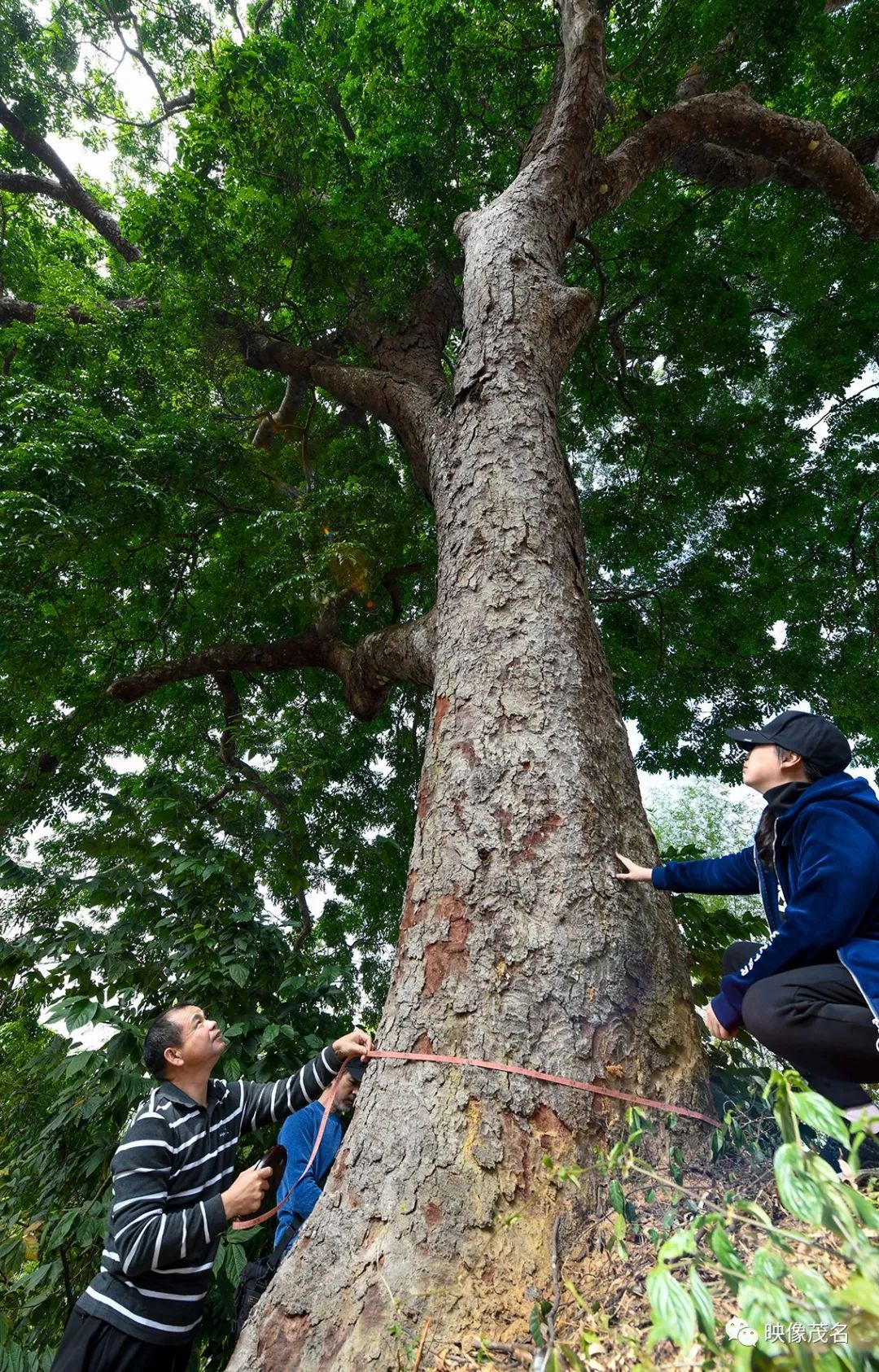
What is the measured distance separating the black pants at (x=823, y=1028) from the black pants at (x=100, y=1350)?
1834 mm

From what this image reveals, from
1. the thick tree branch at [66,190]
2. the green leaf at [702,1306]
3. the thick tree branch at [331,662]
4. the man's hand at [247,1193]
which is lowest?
the man's hand at [247,1193]

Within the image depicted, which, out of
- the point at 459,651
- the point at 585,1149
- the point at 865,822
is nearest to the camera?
the point at 585,1149

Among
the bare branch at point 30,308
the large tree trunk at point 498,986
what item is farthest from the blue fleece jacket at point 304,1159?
the bare branch at point 30,308

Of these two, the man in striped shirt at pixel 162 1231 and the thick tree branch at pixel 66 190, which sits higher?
the thick tree branch at pixel 66 190

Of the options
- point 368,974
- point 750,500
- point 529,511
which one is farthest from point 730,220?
point 368,974

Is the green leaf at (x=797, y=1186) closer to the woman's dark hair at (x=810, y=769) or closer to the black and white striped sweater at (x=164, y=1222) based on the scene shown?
the woman's dark hair at (x=810, y=769)

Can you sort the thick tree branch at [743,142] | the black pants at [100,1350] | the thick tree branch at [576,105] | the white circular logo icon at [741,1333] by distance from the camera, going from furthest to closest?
the thick tree branch at [743,142] → the thick tree branch at [576,105] → the black pants at [100,1350] → the white circular logo icon at [741,1333]

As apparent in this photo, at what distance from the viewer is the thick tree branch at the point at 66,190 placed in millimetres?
8641

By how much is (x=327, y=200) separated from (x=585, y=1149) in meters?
7.27

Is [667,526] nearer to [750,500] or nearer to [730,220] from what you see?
[750,500]

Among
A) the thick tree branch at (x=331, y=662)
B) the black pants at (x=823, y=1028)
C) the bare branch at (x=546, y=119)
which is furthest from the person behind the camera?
the bare branch at (x=546, y=119)

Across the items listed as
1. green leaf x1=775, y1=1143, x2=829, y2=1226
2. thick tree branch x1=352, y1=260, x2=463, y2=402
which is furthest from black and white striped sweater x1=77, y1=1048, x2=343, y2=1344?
thick tree branch x1=352, y1=260, x2=463, y2=402

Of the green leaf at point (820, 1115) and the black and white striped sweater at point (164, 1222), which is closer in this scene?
the green leaf at point (820, 1115)

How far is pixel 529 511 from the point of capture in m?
2.81
